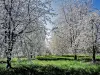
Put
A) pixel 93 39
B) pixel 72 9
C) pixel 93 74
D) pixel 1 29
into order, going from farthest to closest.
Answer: pixel 72 9 < pixel 93 39 < pixel 93 74 < pixel 1 29

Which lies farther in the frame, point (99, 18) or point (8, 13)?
point (99, 18)

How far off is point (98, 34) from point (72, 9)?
362 inches

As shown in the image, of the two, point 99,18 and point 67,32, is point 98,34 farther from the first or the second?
point 67,32

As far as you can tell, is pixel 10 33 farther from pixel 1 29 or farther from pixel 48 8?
pixel 48 8

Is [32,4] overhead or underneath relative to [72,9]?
underneath

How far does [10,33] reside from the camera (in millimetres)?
10203

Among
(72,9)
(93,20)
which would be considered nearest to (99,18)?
(93,20)

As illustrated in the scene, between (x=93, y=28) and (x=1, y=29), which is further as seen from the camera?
(x=93, y=28)

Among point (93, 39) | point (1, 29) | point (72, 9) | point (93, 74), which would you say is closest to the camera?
point (1, 29)

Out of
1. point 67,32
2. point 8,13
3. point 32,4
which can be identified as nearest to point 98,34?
point 67,32

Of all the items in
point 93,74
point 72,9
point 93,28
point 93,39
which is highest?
point 72,9

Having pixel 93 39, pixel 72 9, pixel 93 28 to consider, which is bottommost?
pixel 93 39

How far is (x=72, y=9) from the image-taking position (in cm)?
2903

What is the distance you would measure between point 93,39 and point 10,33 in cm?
1346
